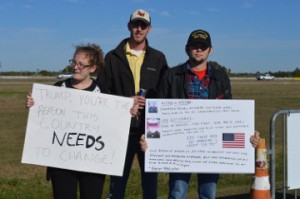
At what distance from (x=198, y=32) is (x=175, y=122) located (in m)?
0.88

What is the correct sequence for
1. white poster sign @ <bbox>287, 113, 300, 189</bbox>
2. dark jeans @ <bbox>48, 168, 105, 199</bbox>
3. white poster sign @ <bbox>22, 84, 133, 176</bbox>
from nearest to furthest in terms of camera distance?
dark jeans @ <bbox>48, 168, 105, 199</bbox>, white poster sign @ <bbox>22, 84, 133, 176</bbox>, white poster sign @ <bbox>287, 113, 300, 189</bbox>

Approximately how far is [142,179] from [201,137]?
2.78 feet

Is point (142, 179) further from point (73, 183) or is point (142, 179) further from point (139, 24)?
point (139, 24)

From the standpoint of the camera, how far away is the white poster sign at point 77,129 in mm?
4379

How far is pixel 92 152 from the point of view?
14.6 ft

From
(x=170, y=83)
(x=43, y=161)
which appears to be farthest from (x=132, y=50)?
(x=43, y=161)

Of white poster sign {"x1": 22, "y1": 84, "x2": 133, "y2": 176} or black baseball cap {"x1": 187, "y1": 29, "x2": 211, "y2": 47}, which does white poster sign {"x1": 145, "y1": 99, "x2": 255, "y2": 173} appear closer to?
white poster sign {"x1": 22, "y1": 84, "x2": 133, "y2": 176}

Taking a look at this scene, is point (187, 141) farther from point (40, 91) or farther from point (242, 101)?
point (40, 91)

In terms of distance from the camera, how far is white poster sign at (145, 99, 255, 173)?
4.62 meters

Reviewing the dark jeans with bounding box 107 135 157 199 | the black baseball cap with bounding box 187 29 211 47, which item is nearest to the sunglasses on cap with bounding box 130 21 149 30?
the black baseball cap with bounding box 187 29 211 47

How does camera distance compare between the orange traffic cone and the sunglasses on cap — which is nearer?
the sunglasses on cap

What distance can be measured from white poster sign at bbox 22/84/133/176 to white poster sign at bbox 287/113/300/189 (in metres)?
2.07

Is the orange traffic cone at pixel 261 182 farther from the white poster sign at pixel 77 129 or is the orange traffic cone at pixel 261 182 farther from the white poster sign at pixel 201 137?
the white poster sign at pixel 77 129

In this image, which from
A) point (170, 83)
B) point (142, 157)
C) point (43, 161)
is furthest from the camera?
point (142, 157)
